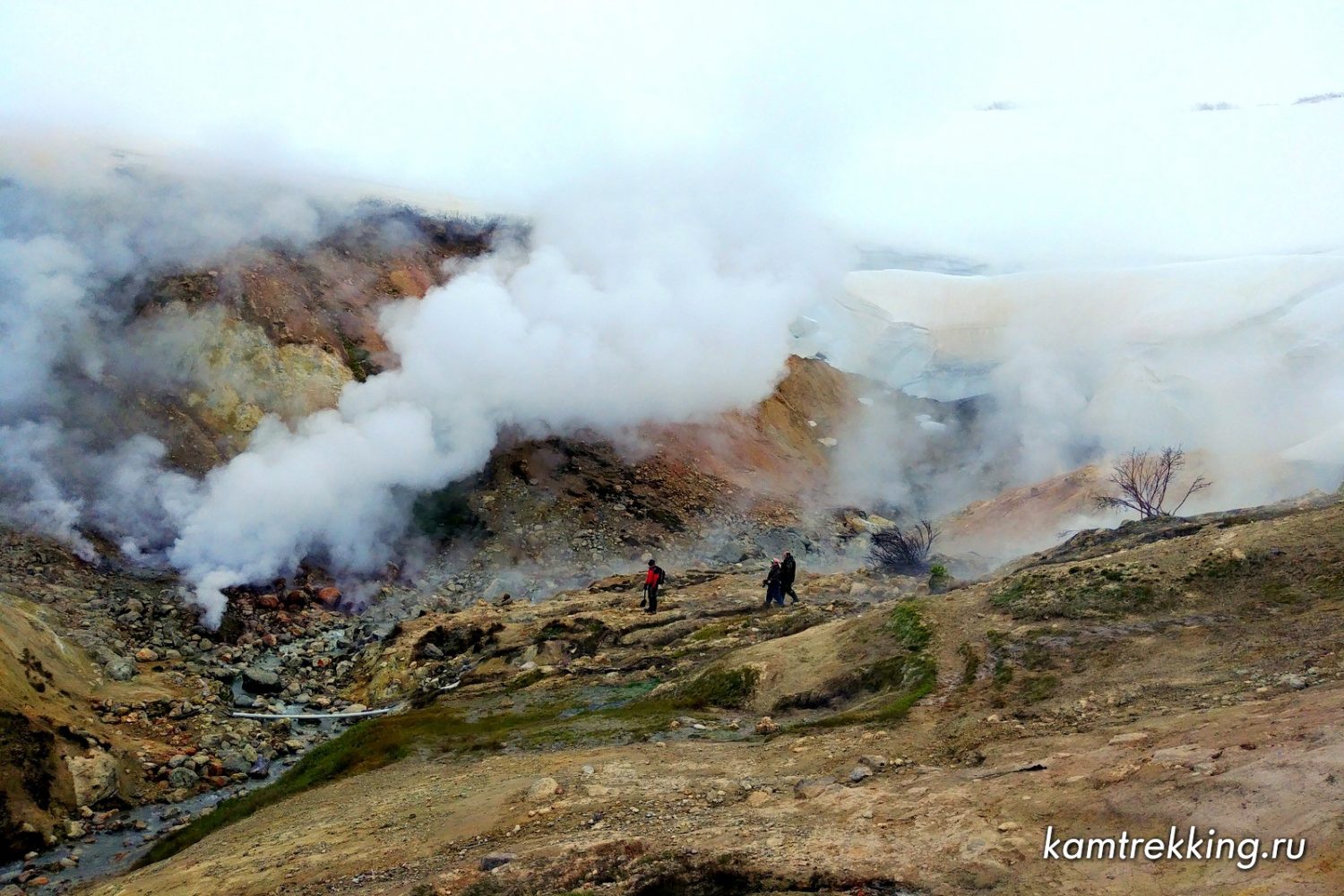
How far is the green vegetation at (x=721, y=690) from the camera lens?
1161 centimetres

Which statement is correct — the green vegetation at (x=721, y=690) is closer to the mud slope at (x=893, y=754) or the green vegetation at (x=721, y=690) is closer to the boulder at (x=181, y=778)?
the mud slope at (x=893, y=754)

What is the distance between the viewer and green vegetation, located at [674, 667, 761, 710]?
457 inches

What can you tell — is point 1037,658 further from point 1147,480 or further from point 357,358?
point 357,358

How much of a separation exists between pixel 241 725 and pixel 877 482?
21.7 metres

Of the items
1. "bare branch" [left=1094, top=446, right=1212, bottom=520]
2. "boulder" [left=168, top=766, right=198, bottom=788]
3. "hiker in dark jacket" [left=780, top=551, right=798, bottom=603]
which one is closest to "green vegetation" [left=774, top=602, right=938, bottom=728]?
"hiker in dark jacket" [left=780, top=551, right=798, bottom=603]

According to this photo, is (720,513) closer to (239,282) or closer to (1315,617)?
(239,282)

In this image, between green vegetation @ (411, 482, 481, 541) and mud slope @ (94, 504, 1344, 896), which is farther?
green vegetation @ (411, 482, 481, 541)

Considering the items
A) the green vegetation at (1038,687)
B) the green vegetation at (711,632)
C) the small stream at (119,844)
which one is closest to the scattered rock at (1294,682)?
the green vegetation at (1038,687)

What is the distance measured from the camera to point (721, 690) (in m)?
11.9

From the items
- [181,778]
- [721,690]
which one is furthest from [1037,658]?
[181,778]

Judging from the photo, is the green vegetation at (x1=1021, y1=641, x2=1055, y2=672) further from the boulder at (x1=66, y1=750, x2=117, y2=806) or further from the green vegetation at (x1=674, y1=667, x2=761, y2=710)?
the boulder at (x1=66, y1=750, x2=117, y2=806)

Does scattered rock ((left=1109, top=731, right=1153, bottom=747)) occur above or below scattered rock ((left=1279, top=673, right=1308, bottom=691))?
below

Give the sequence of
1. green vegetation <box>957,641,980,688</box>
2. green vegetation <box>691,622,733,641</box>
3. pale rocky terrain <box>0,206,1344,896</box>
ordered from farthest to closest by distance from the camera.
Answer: green vegetation <box>691,622,733,641</box>
green vegetation <box>957,641,980,688</box>
pale rocky terrain <box>0,206,1344,896</box>

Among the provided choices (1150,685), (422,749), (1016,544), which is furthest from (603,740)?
(1016,544)
